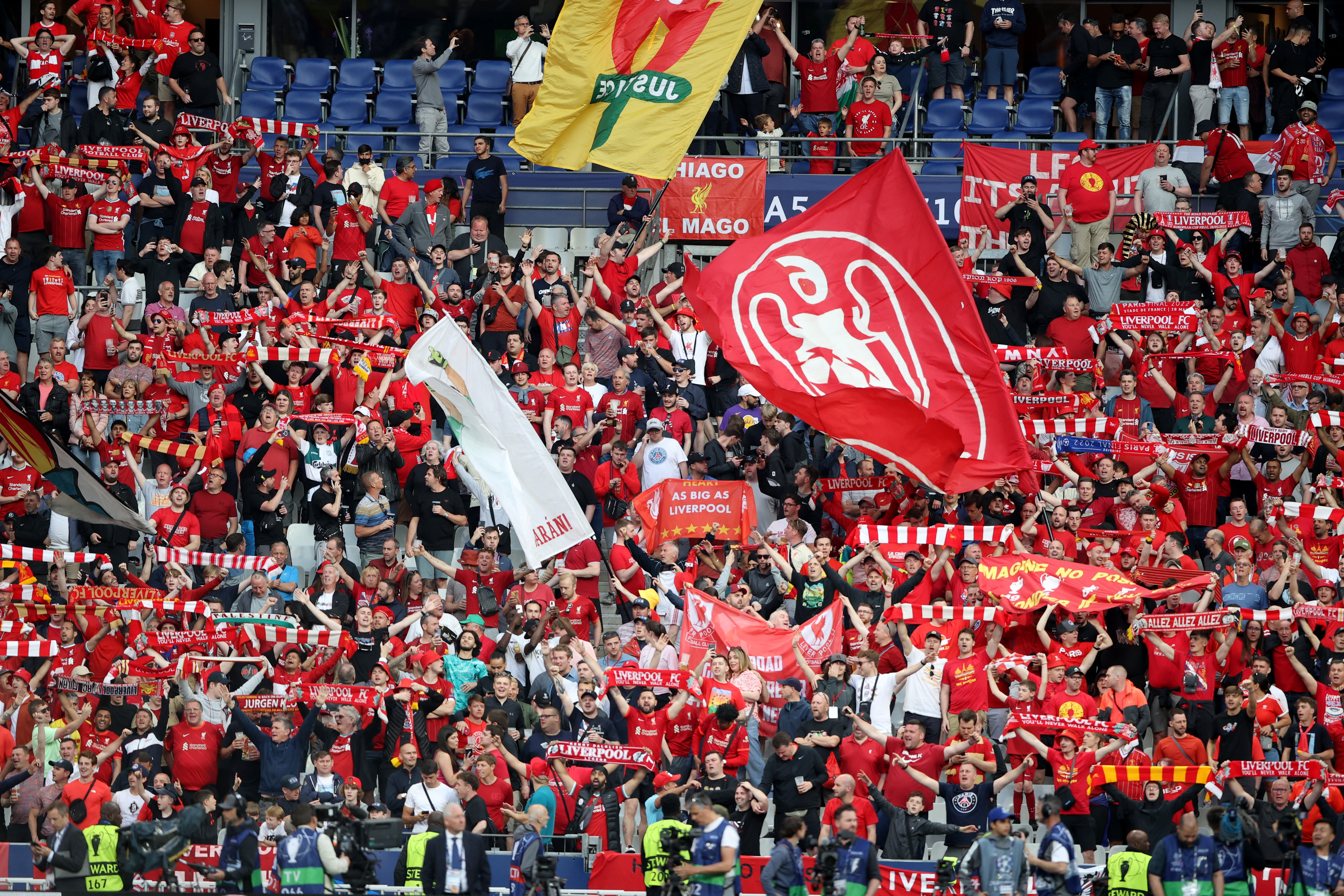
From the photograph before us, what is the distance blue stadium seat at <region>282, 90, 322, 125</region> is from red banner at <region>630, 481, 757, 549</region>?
37.9ft

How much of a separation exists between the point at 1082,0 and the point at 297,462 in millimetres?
15449

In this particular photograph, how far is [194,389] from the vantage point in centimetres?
2156

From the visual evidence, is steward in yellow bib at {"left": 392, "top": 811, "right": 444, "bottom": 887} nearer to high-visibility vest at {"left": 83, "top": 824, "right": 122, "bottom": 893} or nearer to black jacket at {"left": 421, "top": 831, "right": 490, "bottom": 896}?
black jacket at {"left": 421, "top": 831, "right": 490, "bottom": 896}

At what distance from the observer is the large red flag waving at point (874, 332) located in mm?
17062

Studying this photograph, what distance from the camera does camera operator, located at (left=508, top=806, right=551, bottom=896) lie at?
15508mm

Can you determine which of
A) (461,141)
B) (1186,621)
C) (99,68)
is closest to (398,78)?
(461,141)

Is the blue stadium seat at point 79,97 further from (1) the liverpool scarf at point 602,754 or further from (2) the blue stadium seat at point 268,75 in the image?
(1) the liverpool scarf at point 602,754

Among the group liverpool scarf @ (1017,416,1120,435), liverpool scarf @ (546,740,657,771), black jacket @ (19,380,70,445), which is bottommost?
liverpool scarf @ (546,740,657,771)

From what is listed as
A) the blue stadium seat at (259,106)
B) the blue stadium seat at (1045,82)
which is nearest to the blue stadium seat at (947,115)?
the blue stadium seat at (1045,82)

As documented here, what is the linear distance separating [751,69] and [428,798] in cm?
1309

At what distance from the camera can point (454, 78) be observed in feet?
95.9

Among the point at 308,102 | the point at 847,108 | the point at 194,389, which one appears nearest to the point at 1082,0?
the point at 847,108

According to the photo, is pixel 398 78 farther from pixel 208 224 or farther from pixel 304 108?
pixel 208 224

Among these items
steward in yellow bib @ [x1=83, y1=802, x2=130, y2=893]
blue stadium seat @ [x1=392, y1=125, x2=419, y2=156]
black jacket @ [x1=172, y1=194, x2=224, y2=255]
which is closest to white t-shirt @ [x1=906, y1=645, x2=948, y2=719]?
steward in yellow bib @ [x1=83, y1=802, x2=130, y2=893]
